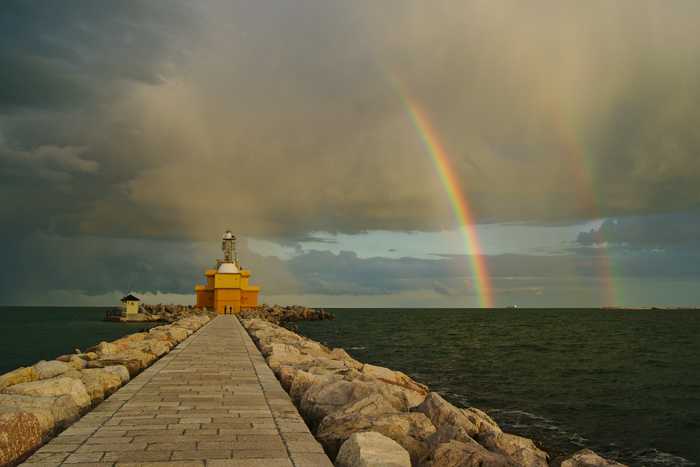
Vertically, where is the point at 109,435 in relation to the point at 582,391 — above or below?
above

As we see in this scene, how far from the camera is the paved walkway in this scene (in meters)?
5.41

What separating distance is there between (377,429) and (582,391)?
18.0 metres

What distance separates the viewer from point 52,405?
736 centimetres

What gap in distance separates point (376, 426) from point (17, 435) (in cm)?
374

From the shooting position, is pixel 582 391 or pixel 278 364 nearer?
pixel 278 364

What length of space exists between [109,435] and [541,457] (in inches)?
246

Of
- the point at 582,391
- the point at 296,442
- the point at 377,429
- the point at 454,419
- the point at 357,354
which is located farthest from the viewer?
the point at 357,354

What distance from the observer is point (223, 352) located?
16297 millimetres

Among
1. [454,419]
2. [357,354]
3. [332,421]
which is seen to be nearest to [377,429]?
[332,421]

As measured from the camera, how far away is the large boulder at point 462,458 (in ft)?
18.8

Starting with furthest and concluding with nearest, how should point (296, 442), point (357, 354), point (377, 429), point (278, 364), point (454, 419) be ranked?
point (357, 354) < point (278, 364) < point (454, 419) < point (377, 429) < point (296, 442)

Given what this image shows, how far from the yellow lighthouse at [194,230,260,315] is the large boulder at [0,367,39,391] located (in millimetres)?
54429

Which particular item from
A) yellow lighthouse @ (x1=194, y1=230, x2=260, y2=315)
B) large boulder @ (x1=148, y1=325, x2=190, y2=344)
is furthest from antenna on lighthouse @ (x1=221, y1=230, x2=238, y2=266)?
large boulder @ (x1=148, y1=325, x2=190, y2=344)

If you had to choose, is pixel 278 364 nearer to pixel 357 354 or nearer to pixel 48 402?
pixel 48 402
